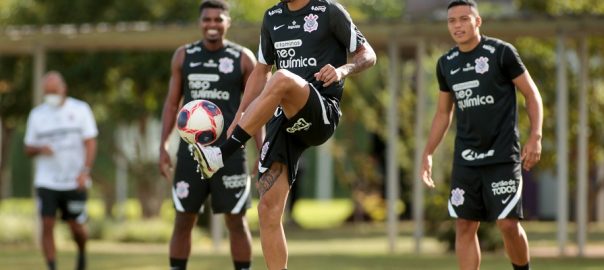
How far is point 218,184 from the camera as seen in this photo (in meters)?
9.34

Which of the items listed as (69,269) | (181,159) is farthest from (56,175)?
(181,159)

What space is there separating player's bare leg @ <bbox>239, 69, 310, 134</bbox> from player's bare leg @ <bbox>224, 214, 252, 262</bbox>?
2.38 metres

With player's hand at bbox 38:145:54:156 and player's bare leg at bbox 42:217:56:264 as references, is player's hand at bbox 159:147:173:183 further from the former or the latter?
player's hand at bbox 38:145:54:156

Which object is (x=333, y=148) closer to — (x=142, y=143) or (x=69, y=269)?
(x=142, y=143)

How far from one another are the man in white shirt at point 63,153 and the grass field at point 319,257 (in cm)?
127

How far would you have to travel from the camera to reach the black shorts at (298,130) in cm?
726

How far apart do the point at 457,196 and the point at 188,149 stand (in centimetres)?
216

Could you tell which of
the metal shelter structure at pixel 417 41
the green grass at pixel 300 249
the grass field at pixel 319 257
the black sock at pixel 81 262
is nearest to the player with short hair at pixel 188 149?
the black sock at pixel 81 262

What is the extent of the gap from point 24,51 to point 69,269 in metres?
7.08

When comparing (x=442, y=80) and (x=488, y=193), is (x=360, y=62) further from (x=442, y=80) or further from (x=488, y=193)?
(x=488, y=193)

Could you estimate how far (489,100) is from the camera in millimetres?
8484

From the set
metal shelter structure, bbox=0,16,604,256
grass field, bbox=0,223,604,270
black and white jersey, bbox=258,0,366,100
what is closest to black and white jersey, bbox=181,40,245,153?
black and white jersey, bbox=258,0,366,100

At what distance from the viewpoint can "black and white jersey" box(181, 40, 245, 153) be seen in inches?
365

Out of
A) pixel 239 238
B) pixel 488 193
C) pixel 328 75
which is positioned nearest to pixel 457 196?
pixel 488 193
